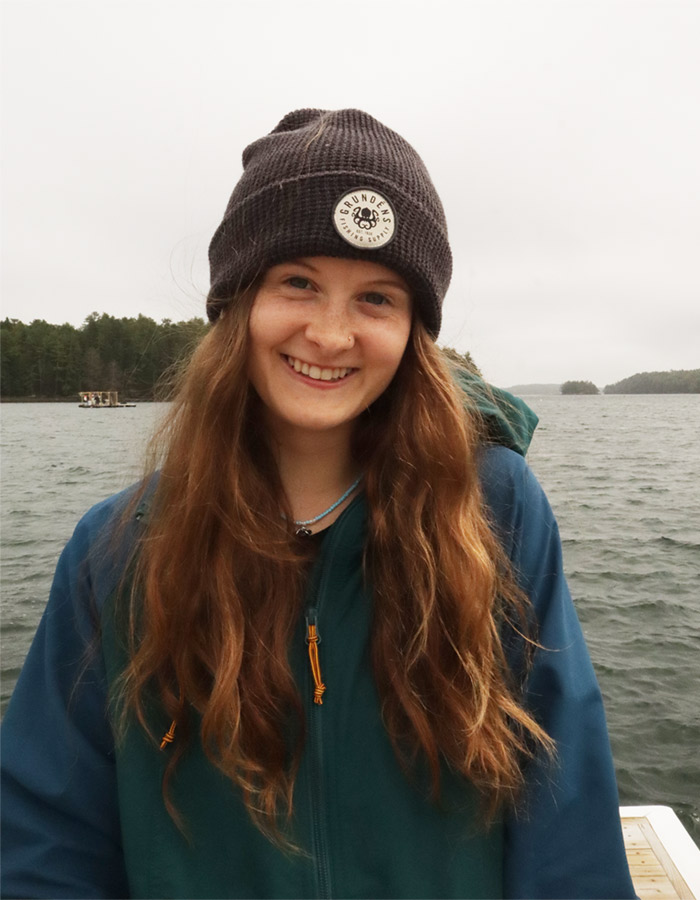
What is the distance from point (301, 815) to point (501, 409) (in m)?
1.10

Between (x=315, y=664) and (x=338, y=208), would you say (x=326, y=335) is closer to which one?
(x=338, y=208)

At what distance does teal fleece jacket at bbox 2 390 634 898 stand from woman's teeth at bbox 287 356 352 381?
414 millimetres

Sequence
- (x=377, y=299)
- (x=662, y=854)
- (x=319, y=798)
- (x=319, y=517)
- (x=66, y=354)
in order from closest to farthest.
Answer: (x=319, y=798), (x=377, y=299), (x=319, y=517), (x=662, y=854), (x=66, y=354)

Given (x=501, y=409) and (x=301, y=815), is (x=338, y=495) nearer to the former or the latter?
(x=501, y=409)

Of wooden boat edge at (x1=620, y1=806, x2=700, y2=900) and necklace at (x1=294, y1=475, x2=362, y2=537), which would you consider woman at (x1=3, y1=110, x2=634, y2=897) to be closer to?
necklace at (x1=294, y1=475, x2=362, y2=537)

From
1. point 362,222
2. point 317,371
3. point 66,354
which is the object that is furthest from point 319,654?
point 66,354

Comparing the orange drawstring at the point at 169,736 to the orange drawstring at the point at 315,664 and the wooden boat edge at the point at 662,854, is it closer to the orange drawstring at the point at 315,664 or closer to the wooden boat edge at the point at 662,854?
the orange drawstring at the point at 315,664

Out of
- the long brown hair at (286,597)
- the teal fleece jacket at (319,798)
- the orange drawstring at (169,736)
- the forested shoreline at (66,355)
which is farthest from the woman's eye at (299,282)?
the forested shoreline at (66,355)

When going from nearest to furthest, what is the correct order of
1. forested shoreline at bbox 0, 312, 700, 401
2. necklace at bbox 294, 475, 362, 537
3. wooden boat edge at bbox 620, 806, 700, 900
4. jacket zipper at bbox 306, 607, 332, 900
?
jacket zipper at bbox 306, 607, 332, 900 < necklace at bbox 294, 475, 362, 537 < wooden boat edge at bbox 620, 806, 700, 900 < forested shoreline at bbox 0, 312, 700, 401

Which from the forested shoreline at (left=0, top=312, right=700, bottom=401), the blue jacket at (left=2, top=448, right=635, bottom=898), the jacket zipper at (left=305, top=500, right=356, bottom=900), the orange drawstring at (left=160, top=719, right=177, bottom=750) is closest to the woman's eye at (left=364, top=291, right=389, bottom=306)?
the blue jacket at (left=2, top=448, right=635, bottom=898)

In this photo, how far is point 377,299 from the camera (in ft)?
5.34

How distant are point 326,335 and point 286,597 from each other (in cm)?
62

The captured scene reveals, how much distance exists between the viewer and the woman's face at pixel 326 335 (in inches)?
61.4

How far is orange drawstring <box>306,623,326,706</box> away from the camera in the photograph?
1533mm
